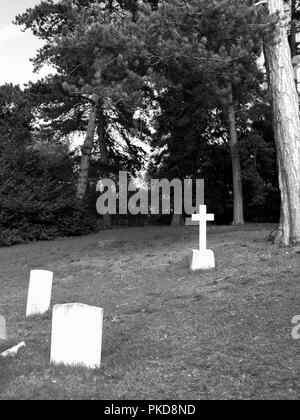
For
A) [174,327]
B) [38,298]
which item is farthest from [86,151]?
[174,327]

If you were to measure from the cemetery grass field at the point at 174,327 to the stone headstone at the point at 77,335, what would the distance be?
176mm

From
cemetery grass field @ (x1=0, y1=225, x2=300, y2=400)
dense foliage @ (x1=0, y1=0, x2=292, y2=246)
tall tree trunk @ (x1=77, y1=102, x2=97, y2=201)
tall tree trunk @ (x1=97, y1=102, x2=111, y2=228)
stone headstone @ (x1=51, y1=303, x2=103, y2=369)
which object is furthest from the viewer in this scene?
tall tree trunk @ (x1=97, y1=102, x2=111, y2=228)

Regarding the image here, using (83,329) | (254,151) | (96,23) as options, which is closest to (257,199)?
(254,151)

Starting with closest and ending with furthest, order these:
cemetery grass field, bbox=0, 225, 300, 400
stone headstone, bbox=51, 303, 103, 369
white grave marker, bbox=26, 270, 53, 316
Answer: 1. cemetery grass field, bbox=0, 225, 300, 400
2. stone headstone, bbox=51, 303, 103, 369
3. white grave marker, bbox=26, 270, 53, 316

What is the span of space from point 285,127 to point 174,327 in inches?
286

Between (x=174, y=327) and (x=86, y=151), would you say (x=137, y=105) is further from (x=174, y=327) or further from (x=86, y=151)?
(x=86, y=151)

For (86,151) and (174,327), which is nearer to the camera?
(174,327)

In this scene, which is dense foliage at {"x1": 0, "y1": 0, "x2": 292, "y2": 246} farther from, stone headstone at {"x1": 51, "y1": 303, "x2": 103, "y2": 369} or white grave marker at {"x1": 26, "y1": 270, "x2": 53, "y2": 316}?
stone headstone at {"x1": 51, "y1": 303, "x2": 103, "y2": 369}

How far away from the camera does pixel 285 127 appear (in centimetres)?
1308

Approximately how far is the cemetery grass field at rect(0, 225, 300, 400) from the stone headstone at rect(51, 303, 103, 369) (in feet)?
0.58

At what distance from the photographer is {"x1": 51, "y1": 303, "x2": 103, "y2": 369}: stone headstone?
584cm

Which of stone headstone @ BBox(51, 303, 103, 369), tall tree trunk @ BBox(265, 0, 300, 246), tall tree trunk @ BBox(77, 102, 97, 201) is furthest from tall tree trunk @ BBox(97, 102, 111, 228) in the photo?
stone headstone @ BBox(51, 303, 103, 369)

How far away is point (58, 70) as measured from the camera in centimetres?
2394

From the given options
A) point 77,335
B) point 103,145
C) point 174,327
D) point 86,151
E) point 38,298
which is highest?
point 103,145
